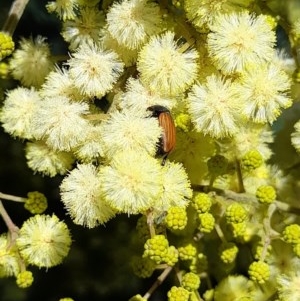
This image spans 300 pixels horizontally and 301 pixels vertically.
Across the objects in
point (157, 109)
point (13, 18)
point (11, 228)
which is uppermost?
point (157, 109)

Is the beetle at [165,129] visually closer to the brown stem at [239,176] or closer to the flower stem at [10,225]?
the brown stem at [239,176]

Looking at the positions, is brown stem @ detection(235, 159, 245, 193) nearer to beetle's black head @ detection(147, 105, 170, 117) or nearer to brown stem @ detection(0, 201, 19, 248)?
beetle's black head @ detection(147, 105, 170, 117)

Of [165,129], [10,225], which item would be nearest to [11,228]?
[10,225]

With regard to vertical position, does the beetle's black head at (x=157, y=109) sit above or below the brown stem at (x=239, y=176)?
above

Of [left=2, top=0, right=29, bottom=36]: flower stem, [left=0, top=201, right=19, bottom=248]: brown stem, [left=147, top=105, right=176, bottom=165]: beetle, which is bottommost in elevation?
[left=0, top=201, right=19, bottom=248]: brown stem

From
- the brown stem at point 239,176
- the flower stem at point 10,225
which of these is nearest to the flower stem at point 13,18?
the flower stem at point 10,225

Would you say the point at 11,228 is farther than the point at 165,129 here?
Yes

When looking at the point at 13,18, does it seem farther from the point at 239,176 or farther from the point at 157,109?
the point at 239,176

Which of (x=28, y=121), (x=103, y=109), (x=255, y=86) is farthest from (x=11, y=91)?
(x=255, y=86)

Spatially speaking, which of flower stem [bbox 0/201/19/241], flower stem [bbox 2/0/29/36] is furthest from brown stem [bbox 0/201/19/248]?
flower stem [bbox 2/0/29/36]
